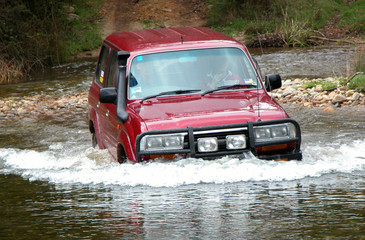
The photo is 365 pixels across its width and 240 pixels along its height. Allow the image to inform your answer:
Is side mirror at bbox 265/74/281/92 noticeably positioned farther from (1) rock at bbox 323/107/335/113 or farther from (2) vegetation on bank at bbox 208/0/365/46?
(2) vegetation on bank at bbox 208/0/365/46

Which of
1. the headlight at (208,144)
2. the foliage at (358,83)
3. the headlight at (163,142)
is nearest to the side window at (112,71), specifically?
the headlight at (163,142)

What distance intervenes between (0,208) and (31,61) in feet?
58.4

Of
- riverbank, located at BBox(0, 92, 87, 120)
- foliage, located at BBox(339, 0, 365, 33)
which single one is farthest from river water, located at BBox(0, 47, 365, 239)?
foliage, located at BBox(339, 0, 365, 33)

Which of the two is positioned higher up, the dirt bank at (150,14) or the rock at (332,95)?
the rock at (332,95)

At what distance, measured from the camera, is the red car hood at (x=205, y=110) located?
633cm

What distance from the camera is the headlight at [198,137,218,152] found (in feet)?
20.6

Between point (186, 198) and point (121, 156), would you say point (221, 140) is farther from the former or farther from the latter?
point (121, 156)

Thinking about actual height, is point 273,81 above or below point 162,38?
below

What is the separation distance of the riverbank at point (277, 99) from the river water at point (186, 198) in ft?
15.6

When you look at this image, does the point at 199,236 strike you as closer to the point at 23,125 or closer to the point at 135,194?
the point at 135,194

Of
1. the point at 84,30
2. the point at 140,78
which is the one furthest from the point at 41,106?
the point at 84,30

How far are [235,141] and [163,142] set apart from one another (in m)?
0.71

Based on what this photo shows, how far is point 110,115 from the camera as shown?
7.57m

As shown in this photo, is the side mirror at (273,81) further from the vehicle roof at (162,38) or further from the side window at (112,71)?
the side window at (112,71)
